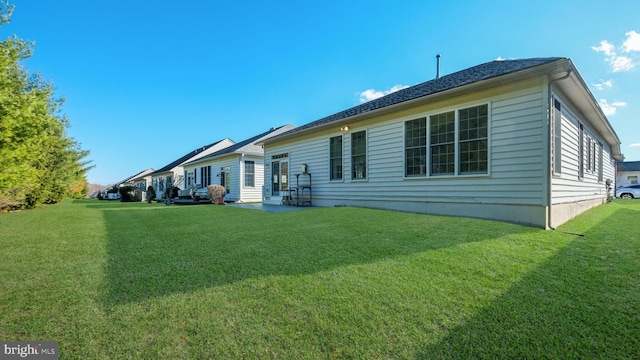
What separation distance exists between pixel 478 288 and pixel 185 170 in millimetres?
28559

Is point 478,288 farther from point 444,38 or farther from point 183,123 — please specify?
point 183,123

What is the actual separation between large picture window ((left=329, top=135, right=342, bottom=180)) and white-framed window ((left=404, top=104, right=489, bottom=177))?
2.88 metres

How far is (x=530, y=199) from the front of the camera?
5.85 m

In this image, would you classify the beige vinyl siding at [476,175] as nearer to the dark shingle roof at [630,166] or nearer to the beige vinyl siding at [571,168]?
the beige vinyl siding at [571,168]

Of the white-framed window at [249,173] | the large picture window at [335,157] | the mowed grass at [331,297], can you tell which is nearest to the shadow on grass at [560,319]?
the mowed grass at [331,297]

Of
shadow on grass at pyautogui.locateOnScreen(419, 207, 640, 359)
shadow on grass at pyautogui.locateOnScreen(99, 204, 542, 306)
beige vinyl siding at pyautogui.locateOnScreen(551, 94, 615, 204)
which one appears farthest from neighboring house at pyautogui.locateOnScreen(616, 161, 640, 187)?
shadow on grass at pyautogui.locateOnScreen(419, 207, 640, 359)

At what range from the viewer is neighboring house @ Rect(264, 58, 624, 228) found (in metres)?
5.80

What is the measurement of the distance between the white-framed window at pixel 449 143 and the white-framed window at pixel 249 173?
12.0 m

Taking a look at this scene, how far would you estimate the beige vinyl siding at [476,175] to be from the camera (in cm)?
583

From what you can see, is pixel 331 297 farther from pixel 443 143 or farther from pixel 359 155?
pixel 359 155

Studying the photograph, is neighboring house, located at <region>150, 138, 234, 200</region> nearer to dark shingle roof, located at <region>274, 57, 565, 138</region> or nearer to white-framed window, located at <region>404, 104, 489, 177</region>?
dark shingle roof, located at <region>274, 57, 565, 138</region>

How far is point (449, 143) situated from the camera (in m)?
7.12

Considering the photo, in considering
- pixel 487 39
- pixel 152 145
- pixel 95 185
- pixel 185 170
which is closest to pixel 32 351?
pixel 487 39

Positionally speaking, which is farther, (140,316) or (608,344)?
(140,316)
